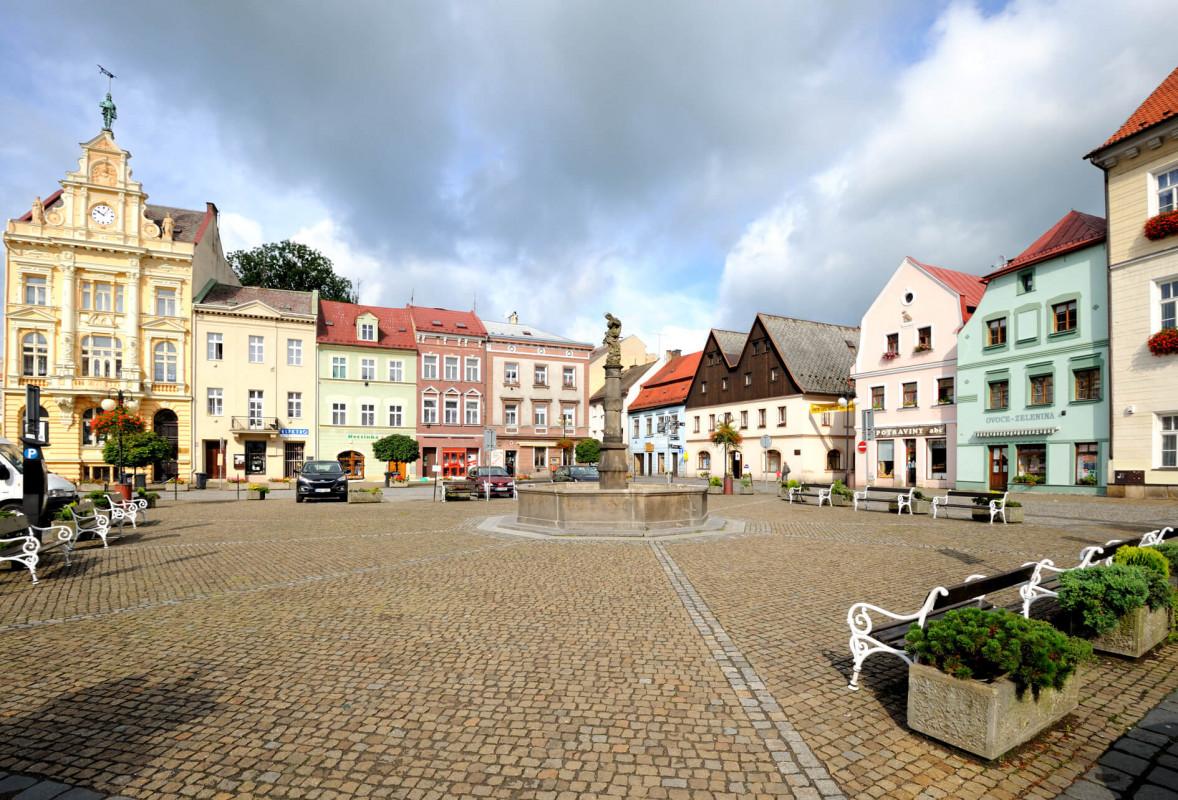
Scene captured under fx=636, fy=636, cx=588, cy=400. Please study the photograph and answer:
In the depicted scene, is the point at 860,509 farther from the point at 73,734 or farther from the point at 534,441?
the point at 534,441

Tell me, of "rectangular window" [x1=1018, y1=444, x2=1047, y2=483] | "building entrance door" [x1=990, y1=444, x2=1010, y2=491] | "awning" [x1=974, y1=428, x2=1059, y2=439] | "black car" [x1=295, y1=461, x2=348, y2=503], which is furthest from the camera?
Result: "building entrance door" [x1=990, y1=444, x2=1010, y2=491]

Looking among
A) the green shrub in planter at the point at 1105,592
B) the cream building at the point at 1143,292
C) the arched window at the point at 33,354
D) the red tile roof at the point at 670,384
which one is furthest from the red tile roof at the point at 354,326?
the green shrub in planter at the point at 1105,592

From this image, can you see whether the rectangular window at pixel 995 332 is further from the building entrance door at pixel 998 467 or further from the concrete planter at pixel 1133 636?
the concrete planter at pixel 1133 636

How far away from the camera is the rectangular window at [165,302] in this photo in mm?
39625

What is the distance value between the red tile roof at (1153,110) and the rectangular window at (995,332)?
7522 millimetres

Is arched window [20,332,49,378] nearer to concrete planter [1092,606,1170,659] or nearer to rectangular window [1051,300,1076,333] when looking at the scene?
concrete planter [1092,606,1170,659]

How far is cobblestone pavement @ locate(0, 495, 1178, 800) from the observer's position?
3656 millimetres

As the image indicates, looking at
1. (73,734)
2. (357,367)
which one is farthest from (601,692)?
(357,367)

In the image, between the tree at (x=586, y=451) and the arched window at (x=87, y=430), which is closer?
the arched window at (x=87, y=430)

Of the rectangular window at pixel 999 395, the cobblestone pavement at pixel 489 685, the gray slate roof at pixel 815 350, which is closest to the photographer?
the cobblestone pavement at pixel 489 685

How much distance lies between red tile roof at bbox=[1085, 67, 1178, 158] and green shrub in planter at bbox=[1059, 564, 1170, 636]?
23631mm

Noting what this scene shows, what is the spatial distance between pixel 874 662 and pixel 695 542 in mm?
6983

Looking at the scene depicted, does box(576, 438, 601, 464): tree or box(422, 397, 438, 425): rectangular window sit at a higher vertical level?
box(422, 397, 438, 425): rectangular window

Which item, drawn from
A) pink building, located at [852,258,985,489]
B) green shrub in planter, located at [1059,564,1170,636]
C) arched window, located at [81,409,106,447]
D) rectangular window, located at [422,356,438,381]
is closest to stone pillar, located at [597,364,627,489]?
green shrub in planter, located at [1059,564,1170,636]
